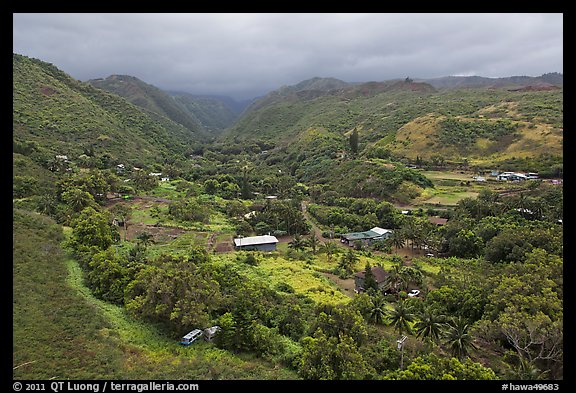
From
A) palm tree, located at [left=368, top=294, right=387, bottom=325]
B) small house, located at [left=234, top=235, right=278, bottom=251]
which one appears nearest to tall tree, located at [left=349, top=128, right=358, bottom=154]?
small house, located at [left=234, top=235, right=278, bottom=251]

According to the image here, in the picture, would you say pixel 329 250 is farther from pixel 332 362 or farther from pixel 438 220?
pixel 332 362

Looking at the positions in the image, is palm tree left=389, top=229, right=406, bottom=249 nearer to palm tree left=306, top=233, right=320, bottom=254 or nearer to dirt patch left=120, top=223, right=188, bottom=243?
palm tree left=306, top=233, right=320, bottom=254

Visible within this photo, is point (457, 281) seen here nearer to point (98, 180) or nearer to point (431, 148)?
point (98, 180)

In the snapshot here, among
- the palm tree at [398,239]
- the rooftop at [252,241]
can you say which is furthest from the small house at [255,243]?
the palm tree at [398,239]

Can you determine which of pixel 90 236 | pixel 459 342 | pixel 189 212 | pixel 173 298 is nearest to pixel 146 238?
pixel 90 236

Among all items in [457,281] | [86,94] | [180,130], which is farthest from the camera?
[180,130]

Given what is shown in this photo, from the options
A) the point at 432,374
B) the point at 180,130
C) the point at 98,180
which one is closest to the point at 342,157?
the point at 98,180

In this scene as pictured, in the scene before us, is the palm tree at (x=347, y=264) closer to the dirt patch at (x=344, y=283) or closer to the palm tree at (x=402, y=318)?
the dirt patch at (x=344, y=283)
